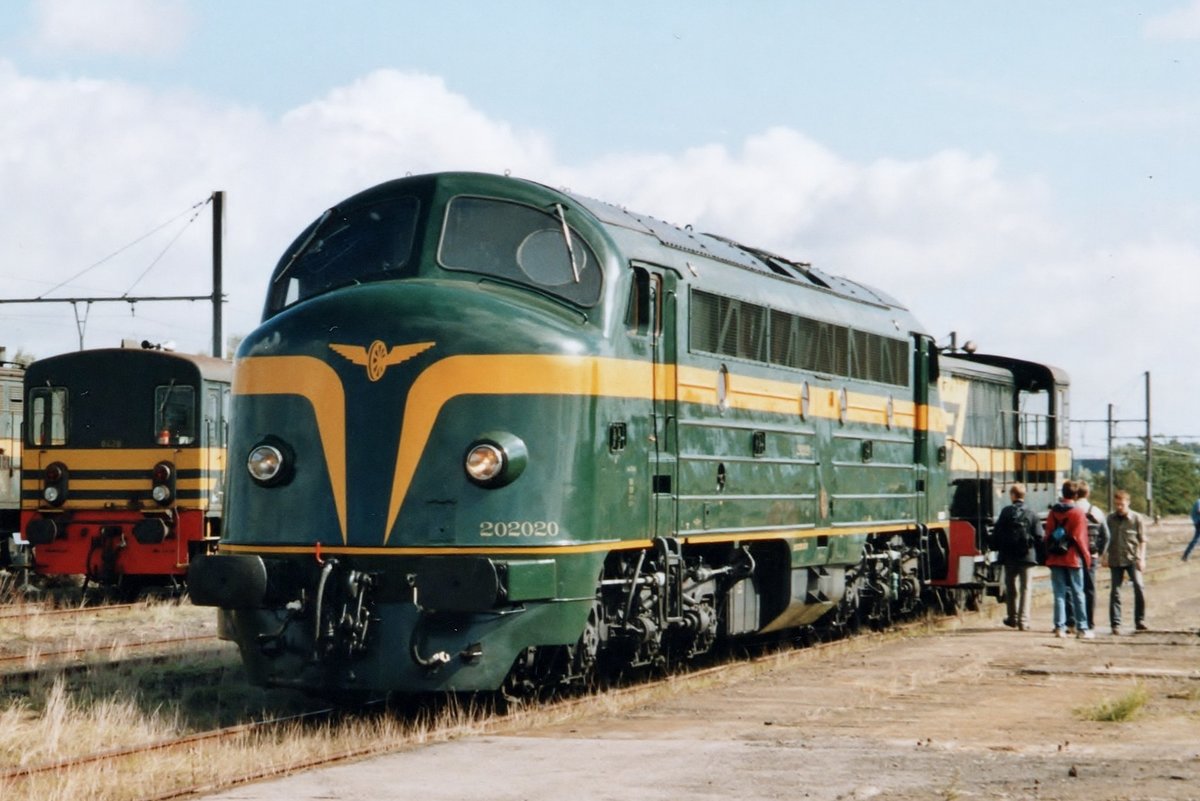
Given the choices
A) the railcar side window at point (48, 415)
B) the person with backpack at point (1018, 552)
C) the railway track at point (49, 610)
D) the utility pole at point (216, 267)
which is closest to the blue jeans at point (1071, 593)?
the person with backpack at point (1018, 552)

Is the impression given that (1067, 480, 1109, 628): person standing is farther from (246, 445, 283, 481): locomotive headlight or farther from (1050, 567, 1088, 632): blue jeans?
(246, 445, 283, 481): locomotive headlight

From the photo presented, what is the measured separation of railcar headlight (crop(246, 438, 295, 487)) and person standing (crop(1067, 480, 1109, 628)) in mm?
11223

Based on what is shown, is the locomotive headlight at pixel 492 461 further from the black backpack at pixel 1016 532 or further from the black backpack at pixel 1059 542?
the black backpack at pixel 1016 532

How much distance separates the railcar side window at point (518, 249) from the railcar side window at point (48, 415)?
12758 millimetres

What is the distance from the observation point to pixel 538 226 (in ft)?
43.5

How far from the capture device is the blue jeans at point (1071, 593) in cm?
2058

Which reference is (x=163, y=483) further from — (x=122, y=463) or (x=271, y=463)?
(x=271, y=463)

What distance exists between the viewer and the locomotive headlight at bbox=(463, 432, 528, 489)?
12070 mm

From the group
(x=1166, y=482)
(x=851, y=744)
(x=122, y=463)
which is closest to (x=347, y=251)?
(x=851, y=744)

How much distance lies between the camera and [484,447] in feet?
39.7

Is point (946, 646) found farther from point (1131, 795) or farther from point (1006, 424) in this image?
point (1006, 424)

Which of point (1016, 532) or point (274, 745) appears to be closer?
point (274, 745)

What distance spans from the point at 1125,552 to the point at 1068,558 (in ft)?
4.80

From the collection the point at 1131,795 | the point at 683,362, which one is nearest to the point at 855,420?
the point at 683,362
